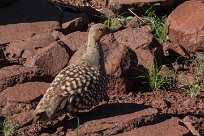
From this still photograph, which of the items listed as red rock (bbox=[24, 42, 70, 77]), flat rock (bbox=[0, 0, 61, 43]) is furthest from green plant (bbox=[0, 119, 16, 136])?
flat rock (bbox=[0, 0, 61, 43])

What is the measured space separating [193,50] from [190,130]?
93.1 inches

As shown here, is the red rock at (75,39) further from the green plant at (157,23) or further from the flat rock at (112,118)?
the flat rock at (112,118)

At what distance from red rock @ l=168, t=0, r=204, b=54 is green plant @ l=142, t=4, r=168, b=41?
0.08 meters

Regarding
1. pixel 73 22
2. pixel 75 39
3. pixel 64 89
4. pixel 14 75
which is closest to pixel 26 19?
pixel 73 22

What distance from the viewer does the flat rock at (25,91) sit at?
6199 mm

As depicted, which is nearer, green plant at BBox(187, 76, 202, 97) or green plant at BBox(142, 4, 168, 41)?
green plant at BBox(187, 76, 202, 97)

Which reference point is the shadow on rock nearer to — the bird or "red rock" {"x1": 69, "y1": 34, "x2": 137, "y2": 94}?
the bird

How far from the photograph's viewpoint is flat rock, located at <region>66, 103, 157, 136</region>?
548cm

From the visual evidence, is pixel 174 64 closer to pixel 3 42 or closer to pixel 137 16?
pixel 137 16

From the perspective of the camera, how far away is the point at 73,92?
5402mm

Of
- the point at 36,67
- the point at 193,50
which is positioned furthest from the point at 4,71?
the point at 193,50

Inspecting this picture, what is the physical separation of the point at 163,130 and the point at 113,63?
4.09 ft

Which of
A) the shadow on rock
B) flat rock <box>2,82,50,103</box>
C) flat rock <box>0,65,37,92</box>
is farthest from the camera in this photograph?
flat rock <box>0,65,37,92</box>

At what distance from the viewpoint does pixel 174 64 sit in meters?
7.84
